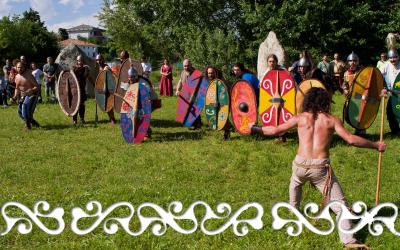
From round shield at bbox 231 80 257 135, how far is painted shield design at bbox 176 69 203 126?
1266 millimetres

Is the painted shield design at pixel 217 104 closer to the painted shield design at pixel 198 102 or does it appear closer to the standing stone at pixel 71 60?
the painted shield design at pixel 198 102

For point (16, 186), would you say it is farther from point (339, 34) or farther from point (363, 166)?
point (339, 34)

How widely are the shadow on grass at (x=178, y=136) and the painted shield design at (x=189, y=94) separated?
12.7 inches

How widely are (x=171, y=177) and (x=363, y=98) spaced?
12.4 feet

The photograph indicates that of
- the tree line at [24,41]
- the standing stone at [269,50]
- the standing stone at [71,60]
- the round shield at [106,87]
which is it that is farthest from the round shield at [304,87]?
the tree line at [24,41]

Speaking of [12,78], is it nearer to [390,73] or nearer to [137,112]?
[137,112]

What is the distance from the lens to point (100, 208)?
4855 mm

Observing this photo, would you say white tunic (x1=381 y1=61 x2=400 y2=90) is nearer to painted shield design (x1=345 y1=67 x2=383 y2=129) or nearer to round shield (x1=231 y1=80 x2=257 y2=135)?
painted shield design (x1=345 y1=67 x2=383 y2=129)

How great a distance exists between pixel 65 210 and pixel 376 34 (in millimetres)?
18387

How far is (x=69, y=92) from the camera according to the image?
10281 mm

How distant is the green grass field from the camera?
411 centimetres

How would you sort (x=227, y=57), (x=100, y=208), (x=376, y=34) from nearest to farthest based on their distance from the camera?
(x=100, y=208) → (x=227, y=57) → (x=376, y=34)

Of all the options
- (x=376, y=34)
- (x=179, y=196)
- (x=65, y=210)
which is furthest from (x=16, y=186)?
(x=376, y=34)

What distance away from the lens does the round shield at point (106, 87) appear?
34.0ft
